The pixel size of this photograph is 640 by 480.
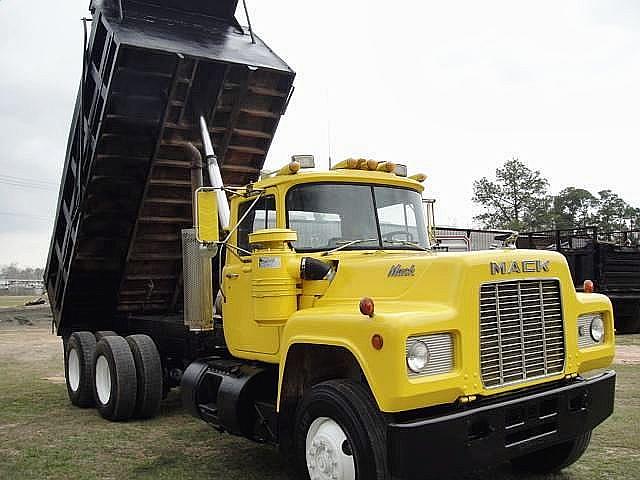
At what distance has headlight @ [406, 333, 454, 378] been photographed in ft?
12.6

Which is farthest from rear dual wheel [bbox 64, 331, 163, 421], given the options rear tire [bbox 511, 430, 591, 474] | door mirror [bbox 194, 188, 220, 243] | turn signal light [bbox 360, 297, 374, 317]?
turn signal light [bbox 360, 297, 374, 317]

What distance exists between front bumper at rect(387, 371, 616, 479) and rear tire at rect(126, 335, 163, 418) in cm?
425

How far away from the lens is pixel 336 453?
4.12m

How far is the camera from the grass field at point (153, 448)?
5418mm

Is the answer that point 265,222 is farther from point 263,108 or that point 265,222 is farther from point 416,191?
point 263,108

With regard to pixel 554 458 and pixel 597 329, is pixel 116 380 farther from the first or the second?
pixel 597 329

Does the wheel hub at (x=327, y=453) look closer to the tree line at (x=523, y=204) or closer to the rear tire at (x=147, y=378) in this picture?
the rear tire at (x=147, y=378)

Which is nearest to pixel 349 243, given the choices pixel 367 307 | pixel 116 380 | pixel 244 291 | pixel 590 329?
pixel 244 291

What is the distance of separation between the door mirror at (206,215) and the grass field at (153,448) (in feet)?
6.12

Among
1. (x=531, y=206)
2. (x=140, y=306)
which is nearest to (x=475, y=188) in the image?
(x=531, y=206)

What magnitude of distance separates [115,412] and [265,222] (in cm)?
316

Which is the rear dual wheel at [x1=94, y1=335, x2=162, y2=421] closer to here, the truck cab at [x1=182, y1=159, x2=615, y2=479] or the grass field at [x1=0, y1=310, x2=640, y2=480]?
the grass field at [x1=0, y1=310, x2=640, y2=480]

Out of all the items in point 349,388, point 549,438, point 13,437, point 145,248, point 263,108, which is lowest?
point 13,437

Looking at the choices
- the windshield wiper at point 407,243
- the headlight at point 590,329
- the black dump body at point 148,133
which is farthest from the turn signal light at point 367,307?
the black dump body at point 148,133
